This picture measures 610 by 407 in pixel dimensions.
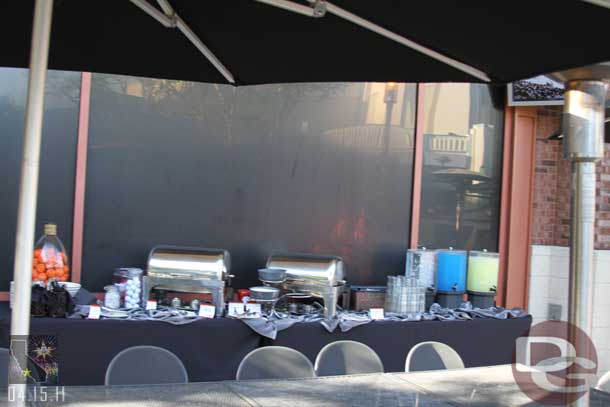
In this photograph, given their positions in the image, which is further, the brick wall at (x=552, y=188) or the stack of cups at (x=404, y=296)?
the brick wall at (x=552, y=188)

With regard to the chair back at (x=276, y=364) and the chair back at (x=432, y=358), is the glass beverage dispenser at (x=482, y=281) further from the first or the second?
the chair back at (x=276, y=364)

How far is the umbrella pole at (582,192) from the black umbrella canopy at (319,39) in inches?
6.4

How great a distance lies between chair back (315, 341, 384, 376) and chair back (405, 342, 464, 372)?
0.64ft

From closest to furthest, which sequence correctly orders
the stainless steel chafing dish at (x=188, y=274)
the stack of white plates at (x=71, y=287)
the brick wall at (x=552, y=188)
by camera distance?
the stack of white plates at (x=71, y=287) → the stainless steel chafing dish at (x=188, y=274) → the brick wall at (x=552, y=188)

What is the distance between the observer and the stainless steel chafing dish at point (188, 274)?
432cm

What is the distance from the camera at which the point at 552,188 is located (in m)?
6.12

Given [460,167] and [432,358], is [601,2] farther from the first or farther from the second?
[460,167]

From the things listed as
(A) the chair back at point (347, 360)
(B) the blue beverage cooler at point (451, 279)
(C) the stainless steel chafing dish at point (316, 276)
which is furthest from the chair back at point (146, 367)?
(B) the blue beverage cooler at point (451, 279)

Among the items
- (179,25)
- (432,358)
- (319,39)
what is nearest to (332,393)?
(432,358)

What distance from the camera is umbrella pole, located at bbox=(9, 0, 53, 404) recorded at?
5.99ft

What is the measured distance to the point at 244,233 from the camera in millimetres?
5191

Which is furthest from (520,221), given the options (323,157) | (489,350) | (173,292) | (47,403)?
(47,403)

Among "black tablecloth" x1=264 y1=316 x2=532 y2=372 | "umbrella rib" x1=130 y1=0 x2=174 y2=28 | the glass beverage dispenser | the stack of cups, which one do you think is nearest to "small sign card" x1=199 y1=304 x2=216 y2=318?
"black tablecloth" x1=264 y1=316 x2=532 y2=372

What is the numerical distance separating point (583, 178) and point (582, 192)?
4 cm
